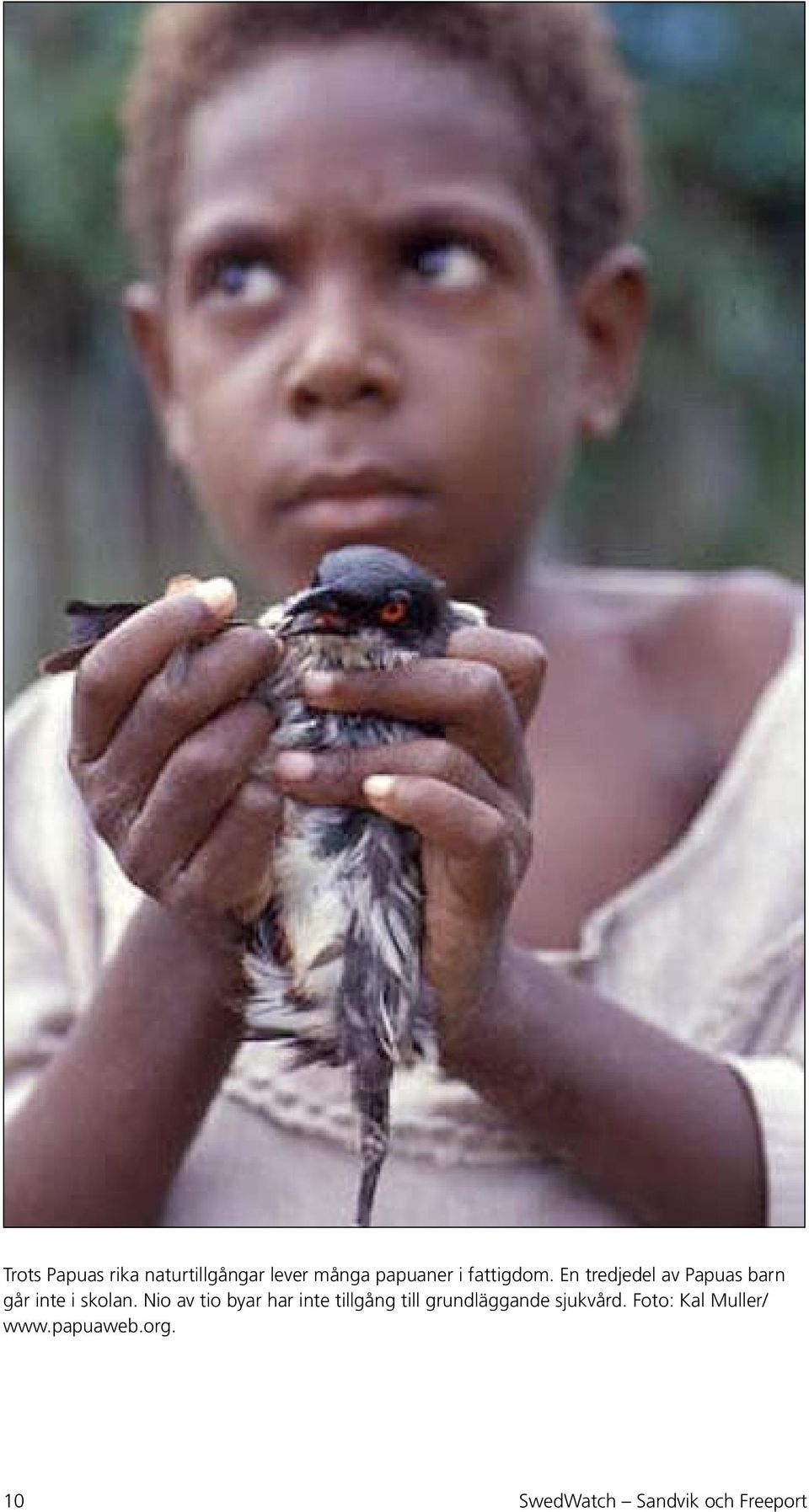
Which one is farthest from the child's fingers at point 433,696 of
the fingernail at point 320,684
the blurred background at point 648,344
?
the blurred background at point 648,344

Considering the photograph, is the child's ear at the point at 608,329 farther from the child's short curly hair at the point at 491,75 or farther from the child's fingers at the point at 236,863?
the child's fingers at the point at 236,863

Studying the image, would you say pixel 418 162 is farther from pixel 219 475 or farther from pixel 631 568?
pixel 631 568

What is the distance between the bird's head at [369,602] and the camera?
56 cm

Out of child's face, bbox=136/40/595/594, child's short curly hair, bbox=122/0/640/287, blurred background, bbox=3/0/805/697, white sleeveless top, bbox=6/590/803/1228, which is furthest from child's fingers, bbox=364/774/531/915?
blurred background, bbox=3/0/805/697

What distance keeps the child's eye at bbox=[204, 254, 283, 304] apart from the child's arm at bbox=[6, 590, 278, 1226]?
0.27 m

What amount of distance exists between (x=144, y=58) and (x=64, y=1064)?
475 mm

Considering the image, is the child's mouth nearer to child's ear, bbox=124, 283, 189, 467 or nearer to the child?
the child

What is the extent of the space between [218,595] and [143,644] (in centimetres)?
2

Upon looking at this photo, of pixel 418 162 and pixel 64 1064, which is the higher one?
pixel 418 162

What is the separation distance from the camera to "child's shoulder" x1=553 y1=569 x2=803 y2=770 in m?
0.89

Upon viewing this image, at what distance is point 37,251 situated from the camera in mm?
1723
